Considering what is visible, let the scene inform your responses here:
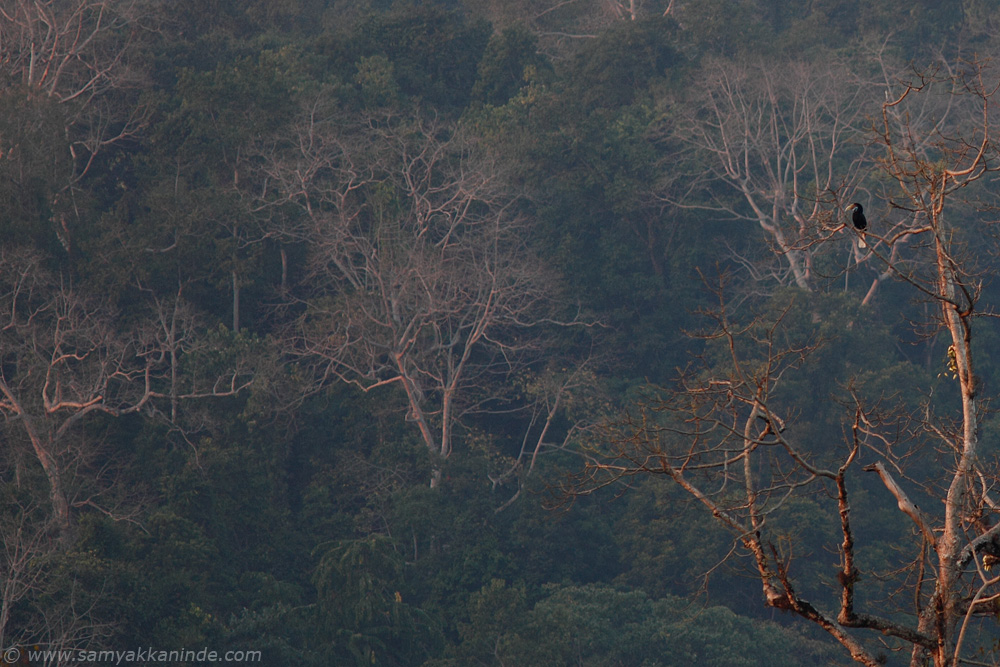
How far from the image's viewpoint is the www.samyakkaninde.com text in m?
16.5

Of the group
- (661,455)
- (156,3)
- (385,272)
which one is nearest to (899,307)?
(385,272)

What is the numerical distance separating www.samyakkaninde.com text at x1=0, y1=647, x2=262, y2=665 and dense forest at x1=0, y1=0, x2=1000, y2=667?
117mm

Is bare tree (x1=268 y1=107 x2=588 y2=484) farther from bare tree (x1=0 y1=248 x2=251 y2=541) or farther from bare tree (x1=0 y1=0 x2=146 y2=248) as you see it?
bare tree (x1=0 y1=0 x2=146 y2=248)

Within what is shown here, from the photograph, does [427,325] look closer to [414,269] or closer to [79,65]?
[414,269]

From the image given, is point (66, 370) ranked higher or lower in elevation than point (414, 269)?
lower

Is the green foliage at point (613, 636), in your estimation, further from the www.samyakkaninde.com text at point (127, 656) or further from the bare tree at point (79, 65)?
the bare tree at point (79, 65)

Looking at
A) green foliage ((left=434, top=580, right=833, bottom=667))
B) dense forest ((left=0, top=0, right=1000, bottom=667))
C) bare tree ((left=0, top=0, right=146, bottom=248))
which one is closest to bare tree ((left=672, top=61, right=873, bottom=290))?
dense forest ((left=0, top=0, right=1000, bottom=667))

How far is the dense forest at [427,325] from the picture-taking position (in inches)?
763

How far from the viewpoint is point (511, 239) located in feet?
83.4

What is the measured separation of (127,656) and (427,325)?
29.4ft

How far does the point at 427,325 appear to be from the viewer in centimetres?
2411

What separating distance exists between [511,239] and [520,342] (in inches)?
86.2

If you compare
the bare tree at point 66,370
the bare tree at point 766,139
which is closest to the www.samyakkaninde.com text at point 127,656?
the bare tree at point 66,370

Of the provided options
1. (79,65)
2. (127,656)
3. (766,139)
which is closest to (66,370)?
(127,656)
